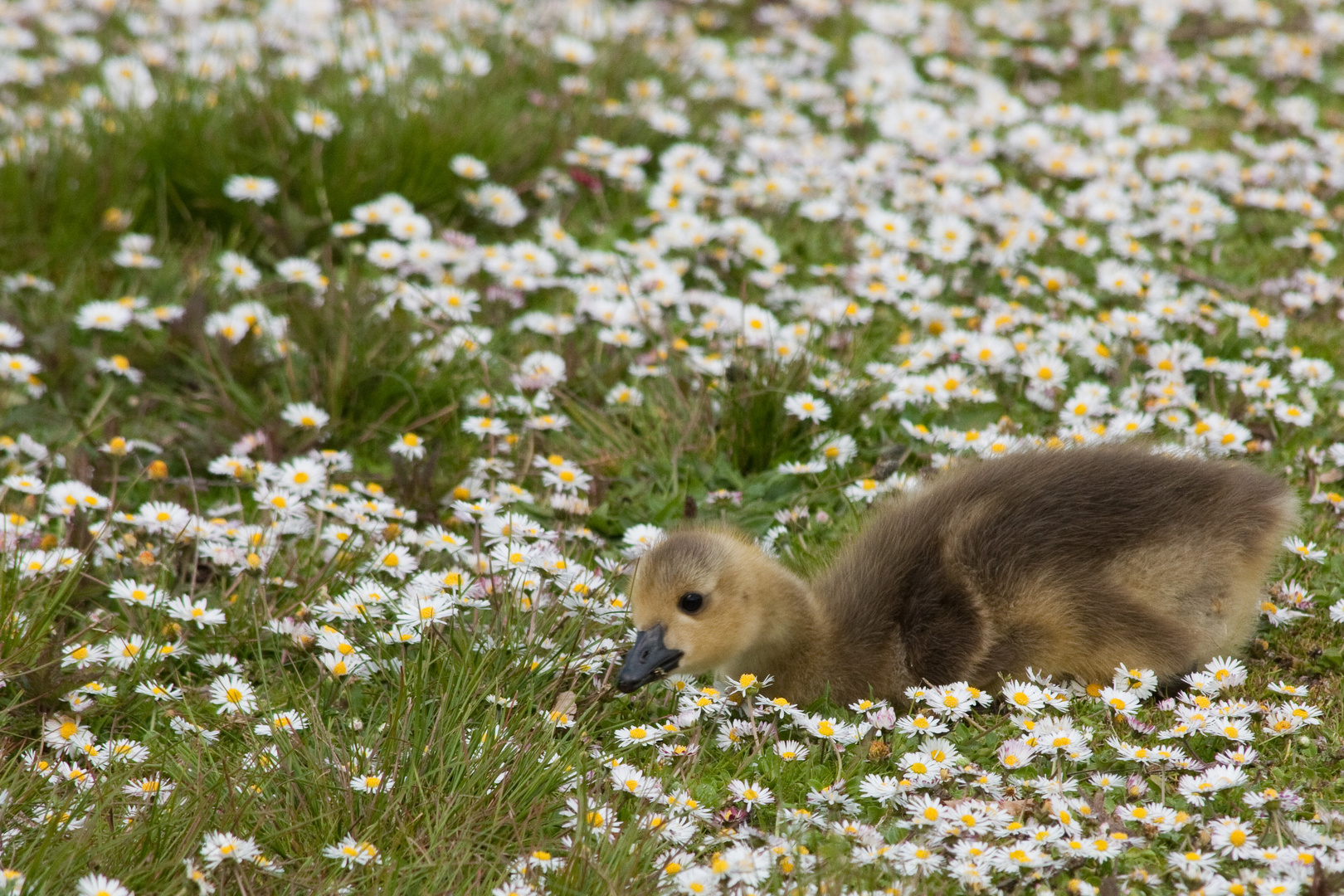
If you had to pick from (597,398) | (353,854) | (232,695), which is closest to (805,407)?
(597,398)

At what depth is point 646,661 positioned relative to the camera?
15.7 ft

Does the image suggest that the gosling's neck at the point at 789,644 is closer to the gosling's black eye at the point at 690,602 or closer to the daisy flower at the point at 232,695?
the gosling's black eye at the point at 690,602

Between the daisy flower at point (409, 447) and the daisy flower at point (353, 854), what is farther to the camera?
the daisy flower at point (409, 447)

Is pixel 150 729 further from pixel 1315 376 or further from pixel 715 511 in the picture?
pixel 1315 376

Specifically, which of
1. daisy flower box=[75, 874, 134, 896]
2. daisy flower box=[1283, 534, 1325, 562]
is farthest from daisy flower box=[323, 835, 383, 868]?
daisy flower box=[1283, 534, 1325, 562]

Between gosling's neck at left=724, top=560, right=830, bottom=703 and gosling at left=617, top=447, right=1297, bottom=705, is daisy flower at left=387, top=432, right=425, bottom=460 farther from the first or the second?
gosling's neck at left=724, top=560, right=830, bottom=703

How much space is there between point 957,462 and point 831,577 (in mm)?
834

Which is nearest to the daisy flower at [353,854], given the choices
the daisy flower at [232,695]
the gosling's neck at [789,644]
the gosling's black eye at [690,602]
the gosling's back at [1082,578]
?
the daisy flower at [232,695]

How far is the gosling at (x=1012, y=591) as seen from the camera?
193 inches

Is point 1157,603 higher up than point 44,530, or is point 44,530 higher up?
point 1157,603

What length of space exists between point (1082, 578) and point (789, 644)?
41.1 inches

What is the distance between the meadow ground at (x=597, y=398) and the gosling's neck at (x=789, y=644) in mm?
136

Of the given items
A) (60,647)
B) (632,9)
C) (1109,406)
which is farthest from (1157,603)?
(632,9)

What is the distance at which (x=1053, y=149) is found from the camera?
8.88 m
